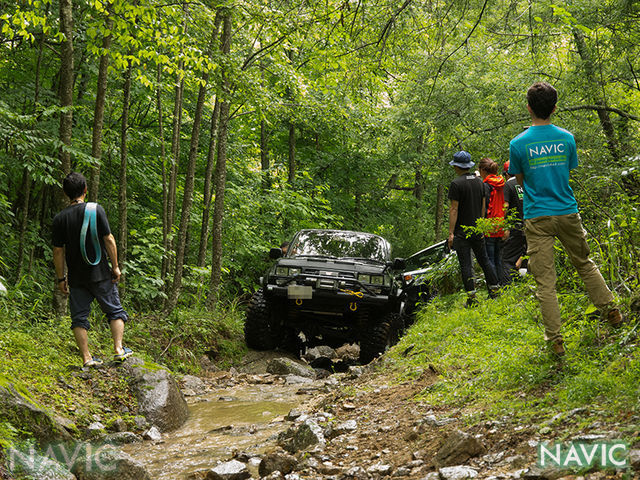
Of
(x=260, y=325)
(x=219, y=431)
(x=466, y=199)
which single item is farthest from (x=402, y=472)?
(x=260, y=325)

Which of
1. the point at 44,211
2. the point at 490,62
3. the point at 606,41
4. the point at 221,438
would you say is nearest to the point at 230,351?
the point at 44,211

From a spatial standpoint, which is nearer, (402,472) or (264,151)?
(402,472)

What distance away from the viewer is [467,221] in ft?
26.1

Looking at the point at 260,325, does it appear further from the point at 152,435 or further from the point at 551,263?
the point at 551,263

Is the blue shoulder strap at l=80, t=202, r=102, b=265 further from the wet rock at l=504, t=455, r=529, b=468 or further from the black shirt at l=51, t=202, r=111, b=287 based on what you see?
the wet rock at l=504, t=455, r=529, b=468

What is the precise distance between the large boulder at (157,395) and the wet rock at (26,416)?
1.31m

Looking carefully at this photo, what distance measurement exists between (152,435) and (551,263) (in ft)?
12.3

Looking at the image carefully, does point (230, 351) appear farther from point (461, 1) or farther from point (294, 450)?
point (461, 1)

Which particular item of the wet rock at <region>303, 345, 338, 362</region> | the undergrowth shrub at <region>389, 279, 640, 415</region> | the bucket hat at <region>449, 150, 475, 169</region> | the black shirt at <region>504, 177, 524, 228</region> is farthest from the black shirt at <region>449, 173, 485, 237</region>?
the wet rock at <region>303, 345, 338, 362</region>

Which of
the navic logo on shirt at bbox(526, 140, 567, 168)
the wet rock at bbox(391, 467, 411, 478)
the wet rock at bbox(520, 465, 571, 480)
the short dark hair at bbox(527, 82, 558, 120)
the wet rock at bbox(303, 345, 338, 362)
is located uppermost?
the short dark hair at bbox(527, 82, 558, 120)

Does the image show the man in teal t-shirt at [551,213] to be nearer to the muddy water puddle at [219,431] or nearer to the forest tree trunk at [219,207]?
the muddy water puddle at [219,431]

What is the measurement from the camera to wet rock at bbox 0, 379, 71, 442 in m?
4.35

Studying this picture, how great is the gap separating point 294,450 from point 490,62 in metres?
13.3

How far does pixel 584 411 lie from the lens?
344cm
